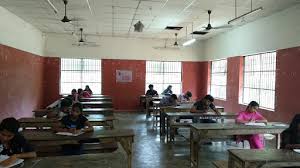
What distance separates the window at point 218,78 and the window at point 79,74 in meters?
5.19

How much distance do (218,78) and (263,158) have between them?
32.1 feet

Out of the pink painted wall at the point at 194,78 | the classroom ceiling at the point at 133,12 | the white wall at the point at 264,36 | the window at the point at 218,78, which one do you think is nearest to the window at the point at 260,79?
the white wall at the point at 264,36

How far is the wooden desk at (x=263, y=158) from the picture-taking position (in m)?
2.69

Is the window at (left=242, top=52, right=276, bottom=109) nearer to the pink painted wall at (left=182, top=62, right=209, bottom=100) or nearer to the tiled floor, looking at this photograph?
the tiled floor

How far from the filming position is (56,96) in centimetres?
1254

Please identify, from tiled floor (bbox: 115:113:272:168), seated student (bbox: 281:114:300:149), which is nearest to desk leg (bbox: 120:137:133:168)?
tiled floor (bbox: 115:113:272:168)

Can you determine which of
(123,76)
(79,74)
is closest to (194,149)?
(123,76)

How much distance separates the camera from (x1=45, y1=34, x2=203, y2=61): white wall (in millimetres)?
12516

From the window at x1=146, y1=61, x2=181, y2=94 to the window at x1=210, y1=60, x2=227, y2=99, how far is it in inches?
67.5

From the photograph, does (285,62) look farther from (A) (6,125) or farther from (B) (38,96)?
(B) (38,96)

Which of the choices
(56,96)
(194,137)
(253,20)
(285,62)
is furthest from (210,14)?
(56,96)

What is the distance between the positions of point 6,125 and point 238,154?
232cm

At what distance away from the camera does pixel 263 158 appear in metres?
2.77

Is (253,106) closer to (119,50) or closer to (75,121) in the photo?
(75,121)
